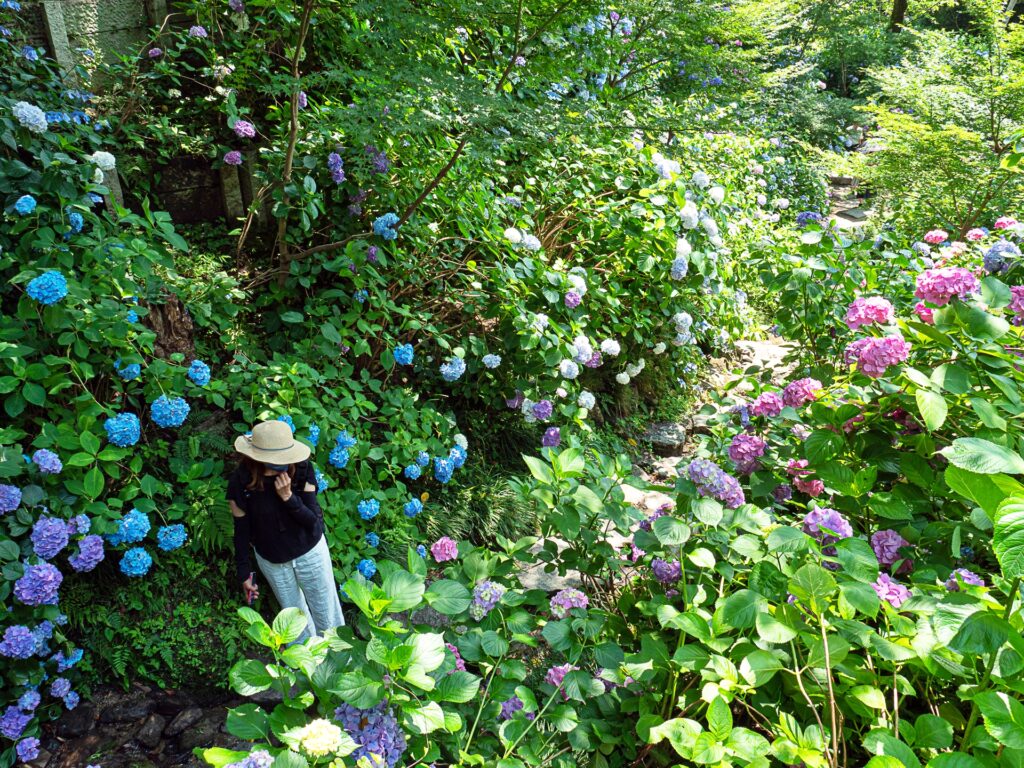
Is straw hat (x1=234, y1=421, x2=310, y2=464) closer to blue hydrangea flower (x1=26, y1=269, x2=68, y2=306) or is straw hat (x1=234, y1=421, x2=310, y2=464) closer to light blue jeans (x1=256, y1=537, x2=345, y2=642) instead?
light blue jeans (x1=256, y1=537, x2=345, y2=642)

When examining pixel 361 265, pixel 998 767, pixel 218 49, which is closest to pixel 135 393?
pixel 361 265

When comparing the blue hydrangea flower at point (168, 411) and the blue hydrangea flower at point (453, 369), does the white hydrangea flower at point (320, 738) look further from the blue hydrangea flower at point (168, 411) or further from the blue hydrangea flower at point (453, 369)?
the blue hydrangea flower at point (453, 369)

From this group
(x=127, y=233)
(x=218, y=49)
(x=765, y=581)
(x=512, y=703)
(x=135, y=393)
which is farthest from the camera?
(x=218, y=49)

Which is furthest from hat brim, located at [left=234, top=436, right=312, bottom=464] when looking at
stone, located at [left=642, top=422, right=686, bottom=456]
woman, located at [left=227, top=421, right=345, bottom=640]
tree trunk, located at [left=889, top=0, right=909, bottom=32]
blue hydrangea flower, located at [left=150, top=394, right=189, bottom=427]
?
tree trunk, located at [left=889, top=0, right=909, bottom=32]

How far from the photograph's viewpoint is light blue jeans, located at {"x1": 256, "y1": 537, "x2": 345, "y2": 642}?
2.63 m

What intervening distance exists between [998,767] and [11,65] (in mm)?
4383

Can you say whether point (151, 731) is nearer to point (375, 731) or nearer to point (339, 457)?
point (339, 457)

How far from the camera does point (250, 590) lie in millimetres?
2652

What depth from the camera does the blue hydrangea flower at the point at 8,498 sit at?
2264mm

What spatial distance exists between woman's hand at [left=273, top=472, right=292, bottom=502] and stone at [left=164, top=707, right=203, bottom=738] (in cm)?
84

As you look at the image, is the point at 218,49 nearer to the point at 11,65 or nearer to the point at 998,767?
the point at 11,65

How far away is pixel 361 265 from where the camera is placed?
3436mm

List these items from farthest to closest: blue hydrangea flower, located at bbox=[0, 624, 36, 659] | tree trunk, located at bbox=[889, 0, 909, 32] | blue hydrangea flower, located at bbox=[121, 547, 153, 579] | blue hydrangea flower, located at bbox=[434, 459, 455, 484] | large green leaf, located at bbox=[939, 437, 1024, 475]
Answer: tree trunk, located at bbox=[889, 0, 909, 32]
blue hydrangea flower, located at bbox=[434, 459, 455, 484]
blue hydrangea flower, located at bbox=[121, 547, 153, 579]
blue hydrangea flower, located at bbox=[0, 624, 36, 659]
large green leaf, located at bbox=[939, 437, 1024, 475]

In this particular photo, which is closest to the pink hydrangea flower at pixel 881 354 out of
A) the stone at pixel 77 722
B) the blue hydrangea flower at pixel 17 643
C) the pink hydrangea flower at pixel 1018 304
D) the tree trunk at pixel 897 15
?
the pink hydrangea flower at pixel 1018 304
